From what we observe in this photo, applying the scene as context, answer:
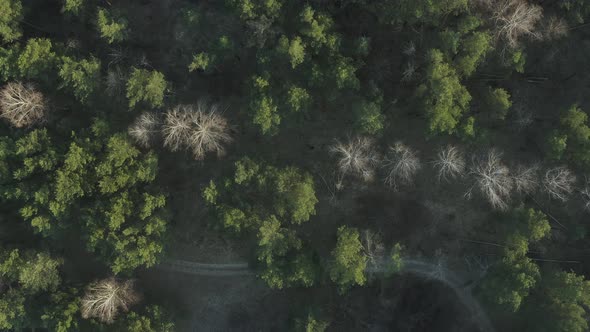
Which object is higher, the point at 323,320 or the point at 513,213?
the point at 513,213

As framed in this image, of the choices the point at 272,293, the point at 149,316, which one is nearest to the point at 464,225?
the point at 272,293

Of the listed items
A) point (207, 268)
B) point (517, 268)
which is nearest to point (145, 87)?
point (207, 268)

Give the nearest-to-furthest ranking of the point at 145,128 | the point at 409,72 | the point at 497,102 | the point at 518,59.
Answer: the point at 518,59
the point at 497,102
the point at 409,72
the point at 145,128

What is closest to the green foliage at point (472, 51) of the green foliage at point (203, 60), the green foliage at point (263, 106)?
the green foliage at point (263, 106)

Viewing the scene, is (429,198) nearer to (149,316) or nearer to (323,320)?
(323,320)

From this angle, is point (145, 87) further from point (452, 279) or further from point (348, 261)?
point (452, 279)

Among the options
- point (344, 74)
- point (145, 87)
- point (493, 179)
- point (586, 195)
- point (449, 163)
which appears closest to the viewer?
point (344, 74)

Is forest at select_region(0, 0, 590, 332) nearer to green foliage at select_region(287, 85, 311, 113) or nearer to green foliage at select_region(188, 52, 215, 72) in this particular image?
green foliage at select_region(287, 85, 311, 113)
